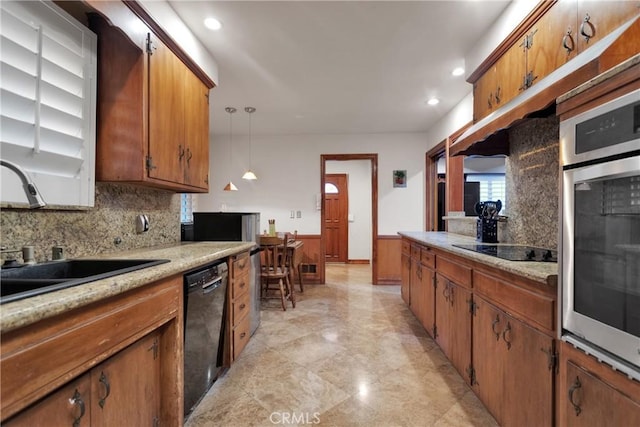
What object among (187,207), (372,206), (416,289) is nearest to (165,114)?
(416,289)

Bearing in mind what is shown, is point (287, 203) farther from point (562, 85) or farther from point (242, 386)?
point (562, 85)

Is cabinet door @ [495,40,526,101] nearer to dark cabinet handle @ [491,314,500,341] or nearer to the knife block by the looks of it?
the knife block

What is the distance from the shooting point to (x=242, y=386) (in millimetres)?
2018

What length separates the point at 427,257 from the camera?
274 centimetres

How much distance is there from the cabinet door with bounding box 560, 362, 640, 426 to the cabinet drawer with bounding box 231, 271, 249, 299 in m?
1.90

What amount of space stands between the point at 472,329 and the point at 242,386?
155 cm

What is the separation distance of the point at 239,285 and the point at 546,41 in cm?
257

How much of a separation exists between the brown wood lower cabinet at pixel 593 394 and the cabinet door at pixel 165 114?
2.18 m

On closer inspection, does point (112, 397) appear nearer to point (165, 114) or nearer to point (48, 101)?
point (48, 101)

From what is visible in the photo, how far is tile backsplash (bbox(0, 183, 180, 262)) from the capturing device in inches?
51.9

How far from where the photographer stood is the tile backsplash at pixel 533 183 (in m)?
1.95

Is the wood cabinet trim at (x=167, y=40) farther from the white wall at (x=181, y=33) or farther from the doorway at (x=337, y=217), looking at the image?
the doorway at (x=337, y=217)

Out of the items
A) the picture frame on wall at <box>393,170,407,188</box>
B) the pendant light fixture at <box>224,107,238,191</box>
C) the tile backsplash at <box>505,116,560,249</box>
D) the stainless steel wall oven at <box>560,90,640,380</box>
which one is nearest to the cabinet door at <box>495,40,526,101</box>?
the tile backsplash at <box>505,116,560,249</box>

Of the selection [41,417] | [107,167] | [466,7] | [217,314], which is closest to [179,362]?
[217,314]
